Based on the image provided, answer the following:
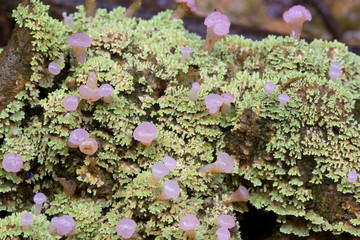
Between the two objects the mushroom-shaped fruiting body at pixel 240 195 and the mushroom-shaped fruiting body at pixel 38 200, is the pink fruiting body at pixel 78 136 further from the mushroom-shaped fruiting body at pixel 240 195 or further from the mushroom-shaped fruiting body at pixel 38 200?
the mushroom-shaped fruiting body at pixel 240 195

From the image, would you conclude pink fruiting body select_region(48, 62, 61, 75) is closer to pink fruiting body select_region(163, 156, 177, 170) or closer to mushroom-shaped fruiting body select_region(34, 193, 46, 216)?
mushroom-shaped fruiting body select_region(34, 193, 46, 216)

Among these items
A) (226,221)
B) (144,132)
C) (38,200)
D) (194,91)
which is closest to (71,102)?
(144,132)

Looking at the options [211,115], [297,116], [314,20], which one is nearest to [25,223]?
[211,115]

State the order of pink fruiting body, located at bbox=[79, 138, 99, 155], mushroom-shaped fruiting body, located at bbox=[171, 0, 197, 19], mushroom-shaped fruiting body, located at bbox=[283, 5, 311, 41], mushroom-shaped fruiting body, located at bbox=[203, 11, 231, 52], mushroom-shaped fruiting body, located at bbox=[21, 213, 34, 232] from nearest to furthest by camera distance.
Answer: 1. mushroom-shaped fruiting body, located at bbox=[21, 213, 34, 232]
2. pink fruiting body, located at bbox=[79, 138, 99, 155]
3. mushroom-shaped fruiting body, located at bbox=[203, 11, 231, 52]
4. mushroom-shaped fruiting body, located at bbox=[283, 5, 311, 41]
5. mushroom-shaped fruiting body, located at bbox=[171, 0, 197, 19]

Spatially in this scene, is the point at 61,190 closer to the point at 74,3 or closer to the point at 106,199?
the point at 106,199

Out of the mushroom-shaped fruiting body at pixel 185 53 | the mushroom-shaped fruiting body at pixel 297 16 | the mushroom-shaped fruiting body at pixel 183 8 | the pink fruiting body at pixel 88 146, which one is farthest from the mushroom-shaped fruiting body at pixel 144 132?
the mushroom-shaped fruiting body at pixel 297 16

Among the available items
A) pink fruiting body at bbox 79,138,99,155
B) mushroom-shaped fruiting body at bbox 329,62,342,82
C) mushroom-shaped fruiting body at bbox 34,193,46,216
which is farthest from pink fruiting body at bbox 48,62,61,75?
mushroom-shaped fruiting body at bbox 329,62,342,82
